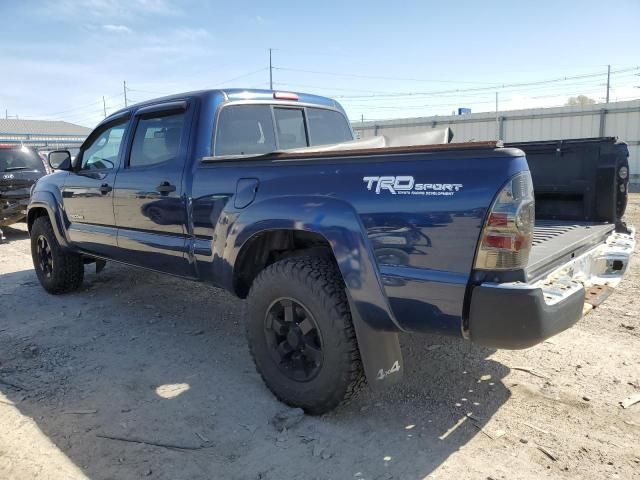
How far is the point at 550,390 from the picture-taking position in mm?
3195

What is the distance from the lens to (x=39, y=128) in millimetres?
46594

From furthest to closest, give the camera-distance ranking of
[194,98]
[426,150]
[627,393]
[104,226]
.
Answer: [104,226] < [194,98] < [627,393] < [426,150]

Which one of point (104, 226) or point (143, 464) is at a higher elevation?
point (104, 226)

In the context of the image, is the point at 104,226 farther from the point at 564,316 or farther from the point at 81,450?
the point at 564,316

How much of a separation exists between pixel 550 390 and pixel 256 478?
6.25 ft

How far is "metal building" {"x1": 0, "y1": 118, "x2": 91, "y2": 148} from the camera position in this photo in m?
38.3

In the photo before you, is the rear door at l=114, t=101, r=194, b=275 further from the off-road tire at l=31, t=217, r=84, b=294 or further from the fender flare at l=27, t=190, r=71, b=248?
the off-road tire at l=31, t=217, r=84, b=294

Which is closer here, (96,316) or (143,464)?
(143,464)

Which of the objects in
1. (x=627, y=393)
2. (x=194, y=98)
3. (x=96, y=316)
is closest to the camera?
(x=627, y=393)

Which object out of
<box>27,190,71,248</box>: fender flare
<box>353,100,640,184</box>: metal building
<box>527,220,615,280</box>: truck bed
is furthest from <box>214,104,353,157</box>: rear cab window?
<box>353,100,640,184</box>: metal building

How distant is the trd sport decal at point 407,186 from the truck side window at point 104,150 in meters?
2.87

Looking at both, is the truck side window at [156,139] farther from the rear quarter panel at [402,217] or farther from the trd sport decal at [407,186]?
the trd sport decal at [407,186]

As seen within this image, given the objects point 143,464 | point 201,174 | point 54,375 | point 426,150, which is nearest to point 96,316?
point 54,375

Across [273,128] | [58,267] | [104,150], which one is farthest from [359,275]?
[58,267]
